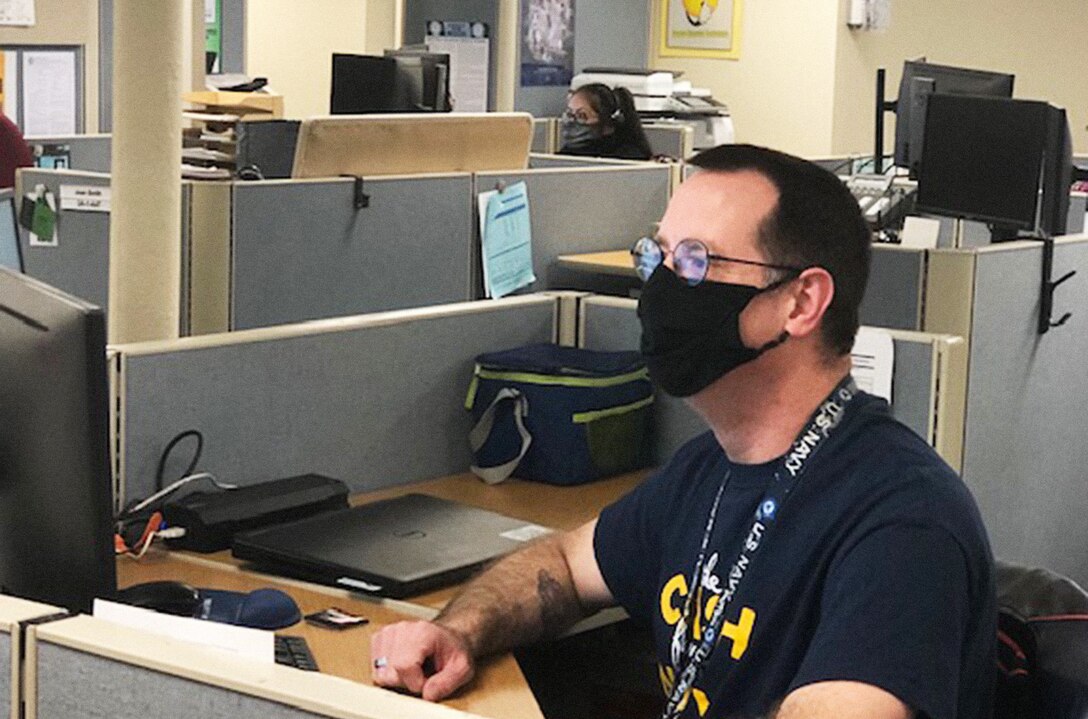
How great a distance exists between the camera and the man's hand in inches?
77.4

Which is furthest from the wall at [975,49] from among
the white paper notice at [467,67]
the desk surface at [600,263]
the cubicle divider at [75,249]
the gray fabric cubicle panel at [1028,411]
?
the cubicle divider at [75,249]

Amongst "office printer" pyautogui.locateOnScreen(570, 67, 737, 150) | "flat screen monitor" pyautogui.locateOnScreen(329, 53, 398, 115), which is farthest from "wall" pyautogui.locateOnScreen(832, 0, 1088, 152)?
Result: "flat screen monitor" pyautogui.locateOnScreen(329, 53, 398, 115)

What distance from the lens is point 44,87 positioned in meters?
6.38

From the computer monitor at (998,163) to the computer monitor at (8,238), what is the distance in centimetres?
222

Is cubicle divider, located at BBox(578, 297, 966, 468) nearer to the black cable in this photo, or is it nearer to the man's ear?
the black cable

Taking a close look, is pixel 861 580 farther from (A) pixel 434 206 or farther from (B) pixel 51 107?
(B) pixel 51 107

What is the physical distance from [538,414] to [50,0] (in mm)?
3947

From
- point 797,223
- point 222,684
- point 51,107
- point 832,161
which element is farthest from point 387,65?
point 222,684

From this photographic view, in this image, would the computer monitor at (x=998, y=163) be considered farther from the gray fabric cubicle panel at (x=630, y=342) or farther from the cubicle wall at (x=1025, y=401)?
the gray fabric cubicle panel at (x=630, y=342)

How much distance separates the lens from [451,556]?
2525mm

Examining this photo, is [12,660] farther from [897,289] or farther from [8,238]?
[897,289]

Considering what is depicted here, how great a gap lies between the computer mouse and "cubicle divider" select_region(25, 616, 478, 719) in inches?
32.3

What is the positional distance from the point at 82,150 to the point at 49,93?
2.57 feet

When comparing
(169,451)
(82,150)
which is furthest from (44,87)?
(169,451)
